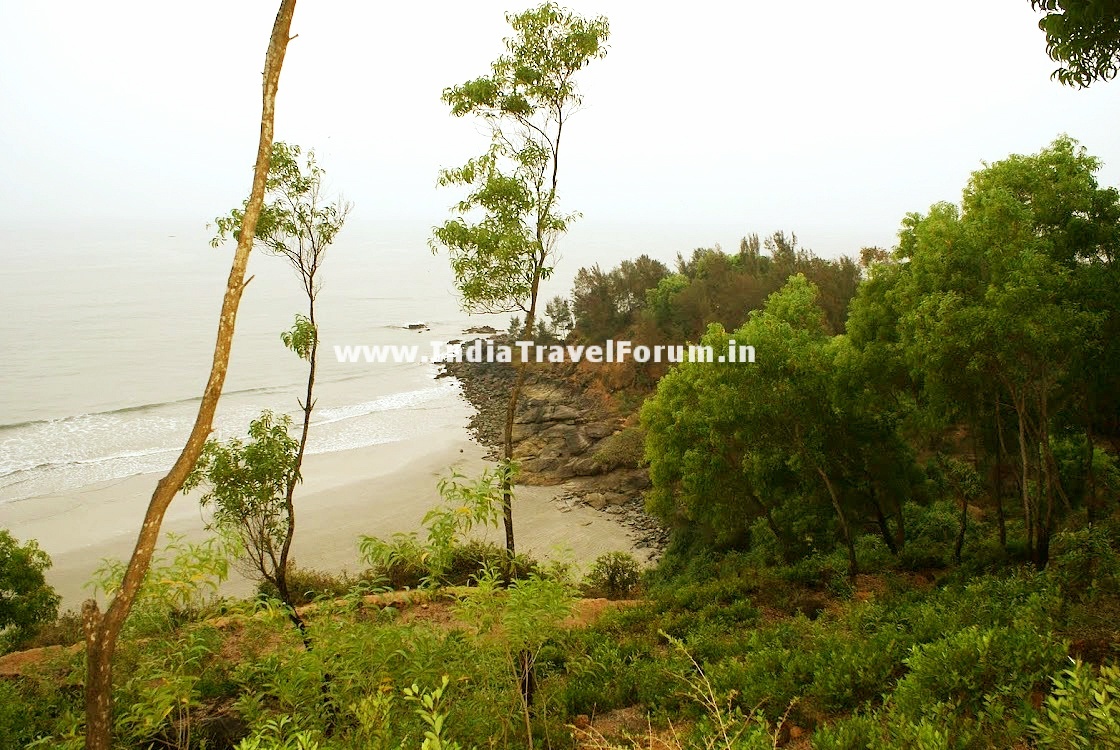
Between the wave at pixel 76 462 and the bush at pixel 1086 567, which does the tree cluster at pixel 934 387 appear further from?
the wave at pixel 76 462

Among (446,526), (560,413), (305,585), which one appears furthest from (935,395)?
(560,413)

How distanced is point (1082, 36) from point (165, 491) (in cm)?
897

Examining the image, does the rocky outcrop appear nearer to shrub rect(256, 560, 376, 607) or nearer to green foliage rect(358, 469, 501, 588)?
shrub rect(256, 560, 376, 607)

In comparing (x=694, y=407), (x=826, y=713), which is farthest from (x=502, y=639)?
(x=694, y=407)

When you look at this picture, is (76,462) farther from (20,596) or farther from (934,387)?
(934,387)

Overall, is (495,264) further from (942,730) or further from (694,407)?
(942,730)

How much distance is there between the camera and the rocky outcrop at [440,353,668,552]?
23156 millimetres

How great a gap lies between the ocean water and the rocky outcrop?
4.69 m

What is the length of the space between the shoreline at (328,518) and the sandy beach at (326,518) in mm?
35

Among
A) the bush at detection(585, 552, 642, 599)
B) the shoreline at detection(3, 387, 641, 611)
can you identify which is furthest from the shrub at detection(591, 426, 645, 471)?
the bush at detection(585, 552, 642, 599)

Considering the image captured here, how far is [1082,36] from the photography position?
20.6ft

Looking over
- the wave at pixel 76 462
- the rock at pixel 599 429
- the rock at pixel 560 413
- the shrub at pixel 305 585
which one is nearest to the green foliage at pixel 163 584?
the shrub at pixel 305 585

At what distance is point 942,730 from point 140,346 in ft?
189

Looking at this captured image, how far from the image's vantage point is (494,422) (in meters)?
32.8
